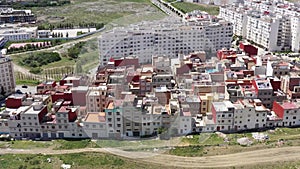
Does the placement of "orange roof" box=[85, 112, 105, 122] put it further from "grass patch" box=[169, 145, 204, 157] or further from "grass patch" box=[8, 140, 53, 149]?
"grass patch" box=[169, 145, 204, 157]

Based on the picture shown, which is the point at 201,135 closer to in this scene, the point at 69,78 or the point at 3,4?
the point at 69,78

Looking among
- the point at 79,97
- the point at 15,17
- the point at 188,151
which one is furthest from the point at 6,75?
the point at 15,17

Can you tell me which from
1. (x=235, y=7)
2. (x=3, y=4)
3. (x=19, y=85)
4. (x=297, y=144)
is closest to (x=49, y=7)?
(x=3, y=4)

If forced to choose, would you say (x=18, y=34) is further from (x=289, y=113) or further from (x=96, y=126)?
(x=289, y=113)

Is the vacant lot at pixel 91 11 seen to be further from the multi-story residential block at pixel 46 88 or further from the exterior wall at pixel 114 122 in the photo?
the exterior wall at pixel 114 122

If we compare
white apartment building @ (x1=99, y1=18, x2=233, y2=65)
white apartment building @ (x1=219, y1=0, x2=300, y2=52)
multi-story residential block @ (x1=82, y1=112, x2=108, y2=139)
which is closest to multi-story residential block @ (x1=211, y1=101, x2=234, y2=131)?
multi-story residential block @ (x1=82, y1=112, x2=108, y2=139)

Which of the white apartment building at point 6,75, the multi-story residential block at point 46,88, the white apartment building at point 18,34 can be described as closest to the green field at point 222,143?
the multi-story residential block at point 46,88
